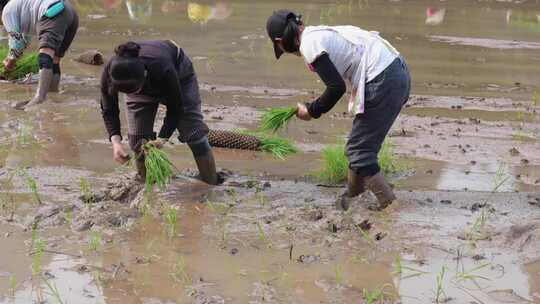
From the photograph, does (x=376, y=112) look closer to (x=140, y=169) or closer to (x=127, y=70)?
(x=127, y=70)

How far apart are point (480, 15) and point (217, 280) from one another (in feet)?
33.5

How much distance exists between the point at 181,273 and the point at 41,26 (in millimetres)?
4185

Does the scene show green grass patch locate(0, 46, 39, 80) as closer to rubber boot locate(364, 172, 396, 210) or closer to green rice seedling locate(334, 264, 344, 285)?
rubber boot locate(364, 172, 396, 210)

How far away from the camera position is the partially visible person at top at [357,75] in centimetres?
434

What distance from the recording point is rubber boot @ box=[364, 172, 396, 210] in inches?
181

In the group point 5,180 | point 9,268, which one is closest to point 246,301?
point 9,268

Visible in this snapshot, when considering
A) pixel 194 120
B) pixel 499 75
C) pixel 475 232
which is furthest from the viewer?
pixel 499 75

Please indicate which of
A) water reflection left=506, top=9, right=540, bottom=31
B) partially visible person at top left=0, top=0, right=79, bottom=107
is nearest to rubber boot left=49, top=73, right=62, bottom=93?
partially visible person at top left=0, top=0, right=79, bottom=107

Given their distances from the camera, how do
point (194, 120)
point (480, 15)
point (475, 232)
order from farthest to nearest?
point (480, 15)
point (194, 120)
point (475, 232)

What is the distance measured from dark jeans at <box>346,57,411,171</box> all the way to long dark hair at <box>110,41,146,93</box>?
4.29 ft

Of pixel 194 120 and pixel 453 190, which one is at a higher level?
pixel 194 120

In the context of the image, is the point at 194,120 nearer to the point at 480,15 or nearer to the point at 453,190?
the point at 453,190

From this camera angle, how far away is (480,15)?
1281 cm

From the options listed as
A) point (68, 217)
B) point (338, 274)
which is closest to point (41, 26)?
point (68, 217)
